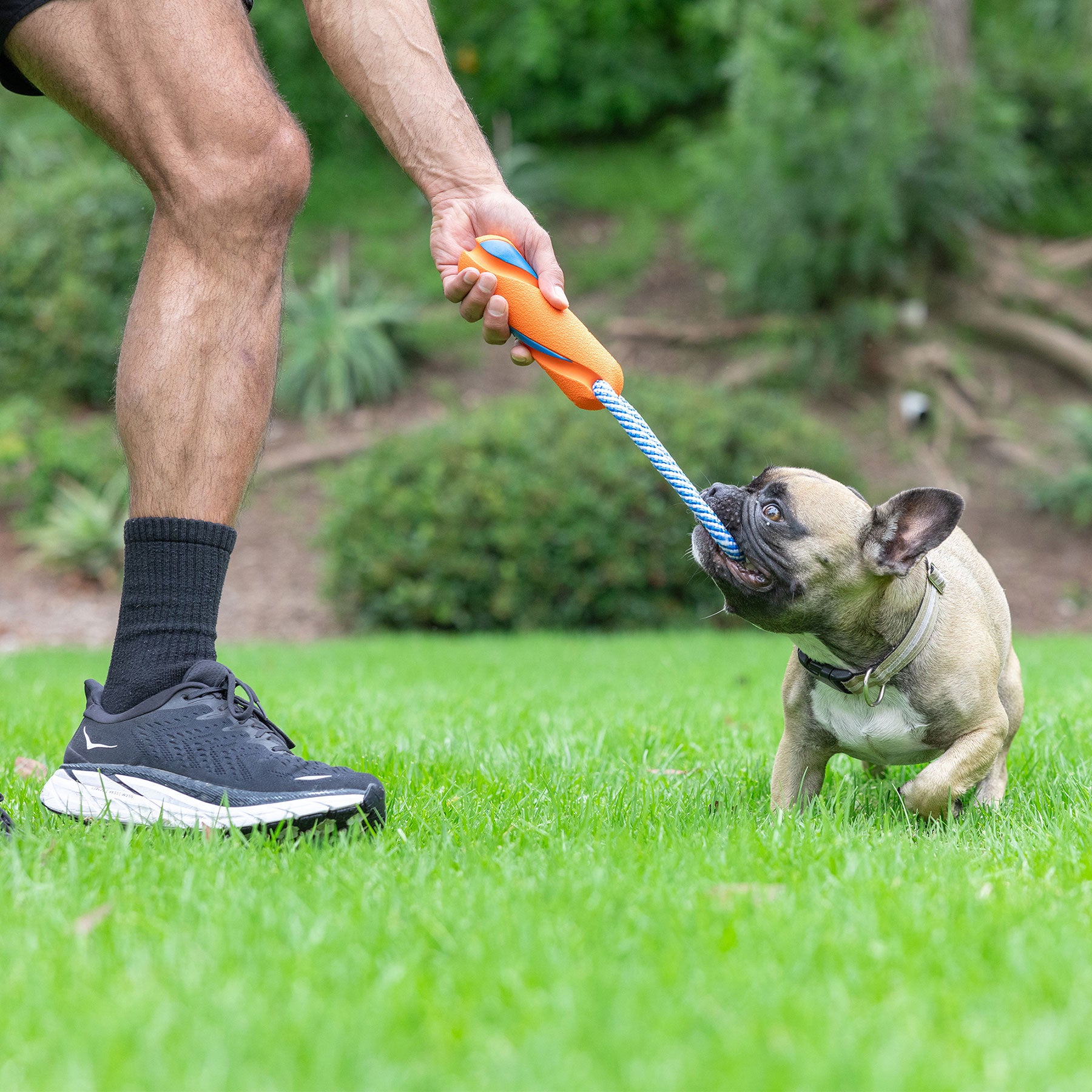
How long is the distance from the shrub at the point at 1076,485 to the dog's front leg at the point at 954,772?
29.7 feet

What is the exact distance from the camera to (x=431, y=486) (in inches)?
349

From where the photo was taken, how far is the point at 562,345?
2881 millimetres

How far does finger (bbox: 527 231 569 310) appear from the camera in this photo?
2859mm

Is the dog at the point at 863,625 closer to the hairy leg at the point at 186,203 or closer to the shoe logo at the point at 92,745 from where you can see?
the hairy leg at the point at 186,203

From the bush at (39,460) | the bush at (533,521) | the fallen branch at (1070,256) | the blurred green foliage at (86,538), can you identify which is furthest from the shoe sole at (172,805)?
the fallen branch at (1070,256)

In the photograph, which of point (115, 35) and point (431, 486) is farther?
point (431, 486)

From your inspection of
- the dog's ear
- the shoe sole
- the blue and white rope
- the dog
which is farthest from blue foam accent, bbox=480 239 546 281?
the shoe sole

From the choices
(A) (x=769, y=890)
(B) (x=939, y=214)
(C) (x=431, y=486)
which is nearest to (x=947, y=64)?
(B) (x=939, y=214)

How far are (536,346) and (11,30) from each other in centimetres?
138

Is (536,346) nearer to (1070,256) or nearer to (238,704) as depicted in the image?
(238,704)

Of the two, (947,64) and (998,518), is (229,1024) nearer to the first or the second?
(998,518)

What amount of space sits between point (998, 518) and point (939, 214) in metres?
3.33

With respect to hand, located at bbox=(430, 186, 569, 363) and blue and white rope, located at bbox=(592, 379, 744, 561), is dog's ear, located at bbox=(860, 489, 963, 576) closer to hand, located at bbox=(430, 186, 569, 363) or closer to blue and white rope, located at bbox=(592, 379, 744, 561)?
blue and white rope, located at bbox=(592, 379, 744, 561)

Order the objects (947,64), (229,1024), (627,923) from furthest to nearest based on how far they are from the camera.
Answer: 1. (947,64)
2. (627,923)
3. (229,1024)
